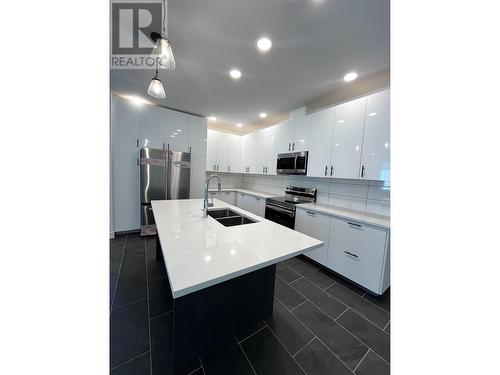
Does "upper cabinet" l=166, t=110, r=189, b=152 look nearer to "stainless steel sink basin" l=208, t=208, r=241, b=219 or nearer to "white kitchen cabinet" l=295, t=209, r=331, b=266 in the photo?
"stainless steel sink basin" l=208, t=208, r=241, b=219

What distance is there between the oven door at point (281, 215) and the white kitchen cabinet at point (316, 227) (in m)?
0.09

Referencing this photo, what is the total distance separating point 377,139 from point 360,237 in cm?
113

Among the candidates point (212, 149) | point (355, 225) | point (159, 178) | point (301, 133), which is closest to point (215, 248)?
point (355, 225)

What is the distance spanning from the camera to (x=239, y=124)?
432cm

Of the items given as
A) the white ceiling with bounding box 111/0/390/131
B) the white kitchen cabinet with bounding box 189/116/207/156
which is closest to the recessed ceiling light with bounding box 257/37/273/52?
the white ceiling with bounding box 111/0/390/131

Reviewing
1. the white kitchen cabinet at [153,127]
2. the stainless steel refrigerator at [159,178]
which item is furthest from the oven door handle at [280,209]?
the white kitchen cabinet at [153,127]

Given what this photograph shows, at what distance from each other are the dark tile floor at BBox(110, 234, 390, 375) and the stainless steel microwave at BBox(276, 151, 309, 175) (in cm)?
158

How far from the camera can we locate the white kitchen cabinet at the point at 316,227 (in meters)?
2.25

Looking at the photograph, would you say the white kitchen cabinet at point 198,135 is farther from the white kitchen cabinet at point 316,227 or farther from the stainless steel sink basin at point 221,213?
the white kitchen cabinet at point 316,227

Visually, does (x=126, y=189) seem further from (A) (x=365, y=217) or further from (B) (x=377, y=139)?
(B) (x=377, y=139)

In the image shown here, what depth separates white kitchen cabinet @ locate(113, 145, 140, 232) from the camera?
300cm

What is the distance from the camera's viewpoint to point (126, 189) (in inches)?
122
